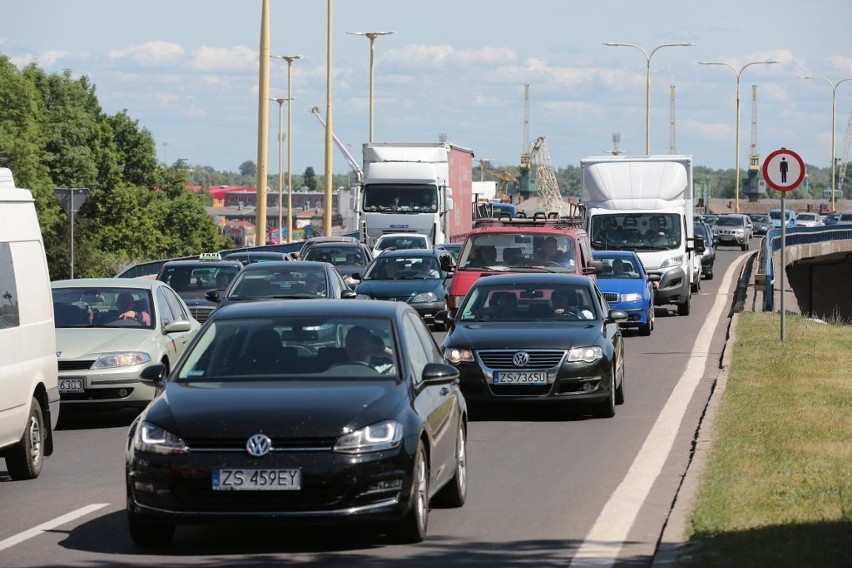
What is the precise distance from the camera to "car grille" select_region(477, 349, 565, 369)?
16.0m

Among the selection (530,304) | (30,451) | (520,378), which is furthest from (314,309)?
(530,304)

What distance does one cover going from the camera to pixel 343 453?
28.5 feet

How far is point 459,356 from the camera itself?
16.2 m

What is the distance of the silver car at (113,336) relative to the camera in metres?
16.0

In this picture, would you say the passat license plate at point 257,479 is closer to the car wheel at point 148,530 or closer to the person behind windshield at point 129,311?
the car wheel at point 148,530

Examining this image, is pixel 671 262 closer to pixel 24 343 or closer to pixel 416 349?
pixel 24 343

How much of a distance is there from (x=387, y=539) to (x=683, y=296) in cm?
2584

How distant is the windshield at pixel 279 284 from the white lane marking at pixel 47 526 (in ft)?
39.5

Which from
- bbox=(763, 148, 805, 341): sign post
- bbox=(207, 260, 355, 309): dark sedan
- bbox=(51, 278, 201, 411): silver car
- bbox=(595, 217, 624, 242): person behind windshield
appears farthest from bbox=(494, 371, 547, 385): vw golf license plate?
bbox=(595, 217, 624, 242): person behind windshield

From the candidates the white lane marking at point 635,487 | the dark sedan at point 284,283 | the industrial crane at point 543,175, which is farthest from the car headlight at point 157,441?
the industrial crane at point 543,175

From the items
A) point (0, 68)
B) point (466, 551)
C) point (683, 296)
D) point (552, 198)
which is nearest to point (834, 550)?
point (466, 551)

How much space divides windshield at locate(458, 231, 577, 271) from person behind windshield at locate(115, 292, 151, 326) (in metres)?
9.77

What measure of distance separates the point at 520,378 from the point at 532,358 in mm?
224

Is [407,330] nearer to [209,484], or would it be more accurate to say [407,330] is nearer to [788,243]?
[209,484]
